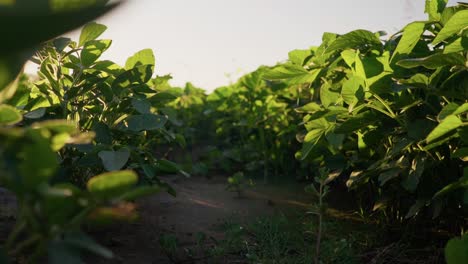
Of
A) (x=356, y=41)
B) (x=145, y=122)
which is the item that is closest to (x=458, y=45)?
(x=356, y=41)

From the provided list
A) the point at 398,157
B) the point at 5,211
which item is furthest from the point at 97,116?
the point at 398,157

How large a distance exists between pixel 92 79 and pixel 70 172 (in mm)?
401

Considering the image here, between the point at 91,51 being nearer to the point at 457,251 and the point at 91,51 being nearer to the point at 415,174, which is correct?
the point at 415,174

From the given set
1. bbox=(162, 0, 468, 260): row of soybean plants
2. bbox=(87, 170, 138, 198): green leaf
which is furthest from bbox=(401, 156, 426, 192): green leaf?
bbox=(87, 170, 138, 198): green leaf

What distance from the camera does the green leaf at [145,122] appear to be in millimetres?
2055

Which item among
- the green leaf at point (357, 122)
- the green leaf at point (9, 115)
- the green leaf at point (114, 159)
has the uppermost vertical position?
the green leaf at point (9, 115)

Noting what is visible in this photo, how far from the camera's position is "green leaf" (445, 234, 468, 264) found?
1.56 m

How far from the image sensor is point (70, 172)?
2.13 m

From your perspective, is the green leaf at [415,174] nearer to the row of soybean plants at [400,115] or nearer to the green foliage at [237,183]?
the row of soybean plants at [400,115]

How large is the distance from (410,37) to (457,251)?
92 centimetres

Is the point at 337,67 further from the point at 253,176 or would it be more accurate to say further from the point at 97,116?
the point at 253,176

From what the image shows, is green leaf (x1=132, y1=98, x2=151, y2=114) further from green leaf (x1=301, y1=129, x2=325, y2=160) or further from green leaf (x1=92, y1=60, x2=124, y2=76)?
green leaf (x1=301, y1=129, x2=325, y2=160)

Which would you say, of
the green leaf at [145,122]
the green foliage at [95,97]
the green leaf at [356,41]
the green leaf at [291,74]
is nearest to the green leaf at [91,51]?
the green foliage at [95,97]

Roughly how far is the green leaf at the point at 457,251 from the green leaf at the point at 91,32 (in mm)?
1528
